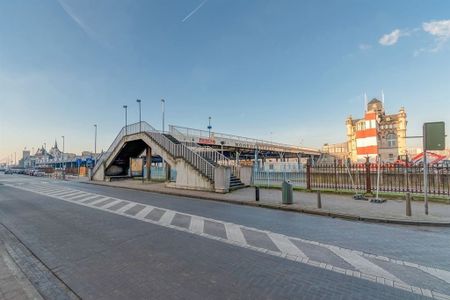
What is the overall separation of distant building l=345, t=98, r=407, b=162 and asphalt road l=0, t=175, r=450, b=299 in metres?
27.8

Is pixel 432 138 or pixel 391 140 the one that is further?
pixel 391 140

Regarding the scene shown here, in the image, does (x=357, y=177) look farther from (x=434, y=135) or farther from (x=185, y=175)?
(x=185, y=175)

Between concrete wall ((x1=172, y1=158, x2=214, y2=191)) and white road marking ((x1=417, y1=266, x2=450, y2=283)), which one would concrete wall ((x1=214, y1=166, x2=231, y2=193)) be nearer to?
concrete wall ((x1=172, y1=158, x2=214, y2=191))

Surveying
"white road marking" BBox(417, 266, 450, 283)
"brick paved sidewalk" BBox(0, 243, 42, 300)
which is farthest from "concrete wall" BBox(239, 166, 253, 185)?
"brick paved sidewalk" BBox(0, 243, 42, 300)

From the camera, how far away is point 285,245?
18.9 feet

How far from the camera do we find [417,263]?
4770 mm

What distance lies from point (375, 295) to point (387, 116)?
4845cm

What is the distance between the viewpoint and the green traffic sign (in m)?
8.90

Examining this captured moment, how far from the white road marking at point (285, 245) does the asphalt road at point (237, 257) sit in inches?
0.9

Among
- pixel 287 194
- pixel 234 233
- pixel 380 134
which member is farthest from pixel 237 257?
pixel 380 134

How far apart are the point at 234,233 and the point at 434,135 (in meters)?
8.34

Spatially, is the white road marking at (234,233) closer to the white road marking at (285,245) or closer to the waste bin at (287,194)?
the white road marking at (285,245)

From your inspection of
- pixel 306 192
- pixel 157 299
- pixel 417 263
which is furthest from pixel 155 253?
pixel 306 192

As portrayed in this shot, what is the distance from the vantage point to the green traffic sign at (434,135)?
890cm
